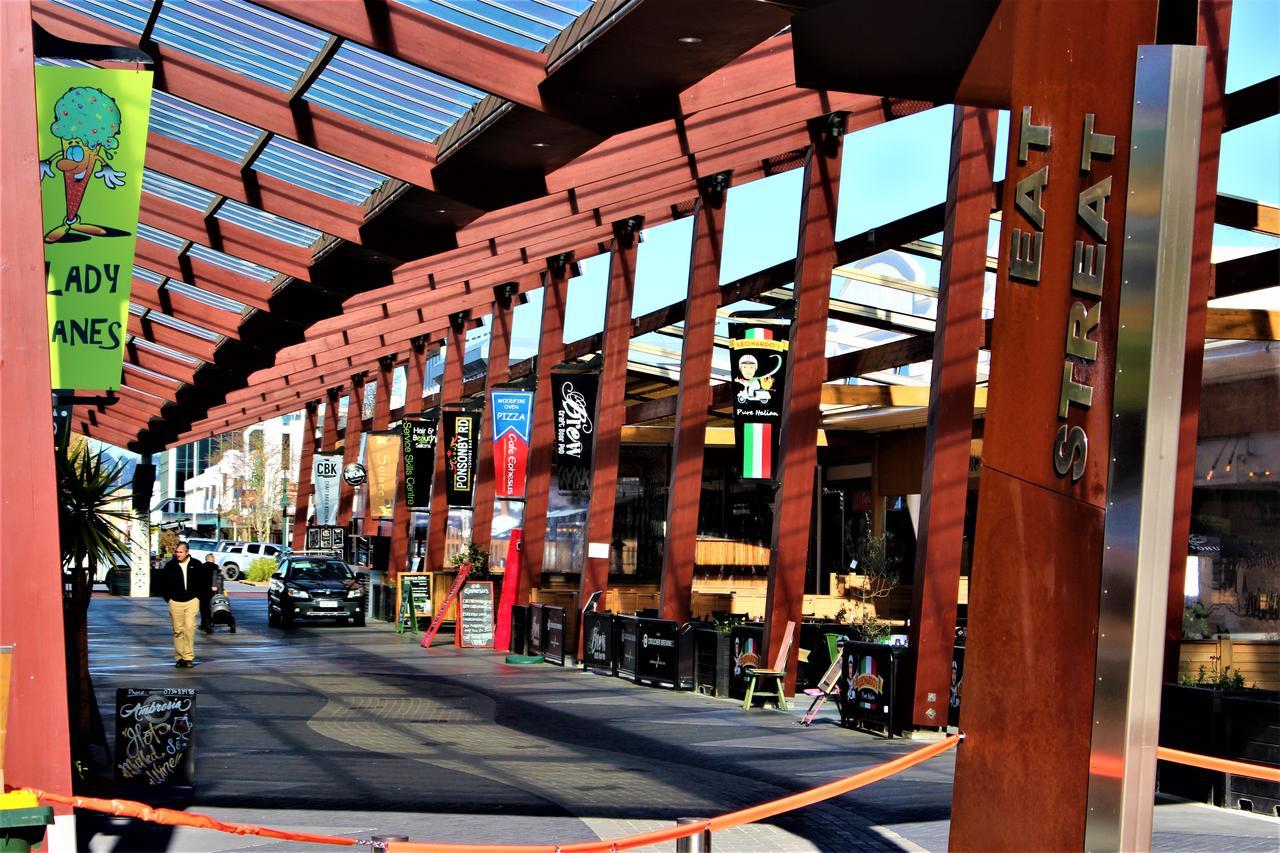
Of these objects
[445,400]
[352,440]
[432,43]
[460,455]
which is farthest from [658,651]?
[352,440]

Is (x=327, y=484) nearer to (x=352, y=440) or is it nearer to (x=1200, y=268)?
(x=352, y=440)

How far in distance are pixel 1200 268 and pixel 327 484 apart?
35.4 m

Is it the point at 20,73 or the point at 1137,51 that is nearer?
the point at 1137,51

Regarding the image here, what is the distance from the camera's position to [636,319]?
27516mm

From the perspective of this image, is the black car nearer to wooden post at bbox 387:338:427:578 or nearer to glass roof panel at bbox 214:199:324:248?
wooden post at bbox 387:338:427:578

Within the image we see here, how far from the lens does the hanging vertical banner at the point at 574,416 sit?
2392cm

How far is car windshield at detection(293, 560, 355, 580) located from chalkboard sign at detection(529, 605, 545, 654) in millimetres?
11261

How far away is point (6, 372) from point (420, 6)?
18.1ft

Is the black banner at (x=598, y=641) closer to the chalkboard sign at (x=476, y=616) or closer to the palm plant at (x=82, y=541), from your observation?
the chalkboard sign at (x=476, y=616)

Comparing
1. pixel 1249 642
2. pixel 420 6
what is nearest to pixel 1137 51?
pixel 420 6

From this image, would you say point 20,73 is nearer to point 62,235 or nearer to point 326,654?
point 62,235

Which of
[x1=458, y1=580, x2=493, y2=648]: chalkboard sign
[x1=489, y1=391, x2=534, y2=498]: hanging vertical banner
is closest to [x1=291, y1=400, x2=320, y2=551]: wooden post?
[x1=458, y1=580, x2=493, y2=648]: chalkboard sign

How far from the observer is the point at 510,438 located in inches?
1056

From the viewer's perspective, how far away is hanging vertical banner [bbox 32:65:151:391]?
8.44m
